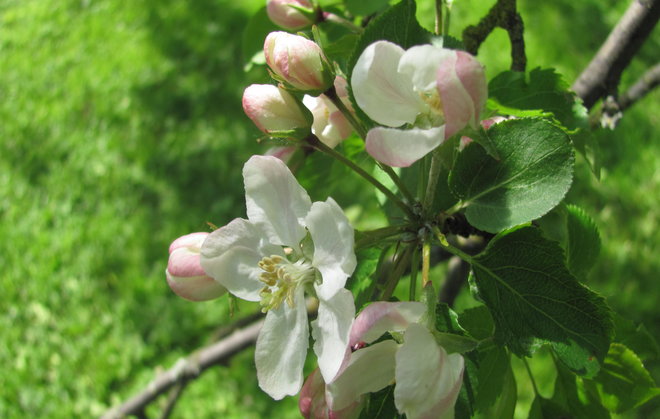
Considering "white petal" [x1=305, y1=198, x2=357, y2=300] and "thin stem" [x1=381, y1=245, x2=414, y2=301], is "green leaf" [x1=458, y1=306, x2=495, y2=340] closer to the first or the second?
"thin stem" [x1=381, y1=245, x2=414, y2=301]

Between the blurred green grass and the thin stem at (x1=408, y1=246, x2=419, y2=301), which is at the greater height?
the thin stem at (x1=408, y1=246, x2=419, y2=301)

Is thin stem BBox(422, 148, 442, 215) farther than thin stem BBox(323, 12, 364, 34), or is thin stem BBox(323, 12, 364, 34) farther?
thin stem BBox(323, 12, 364, 34)

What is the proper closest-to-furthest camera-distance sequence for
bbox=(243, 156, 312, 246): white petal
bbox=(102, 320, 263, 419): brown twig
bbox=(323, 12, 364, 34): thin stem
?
bbox=(243, 156, 312, 246): white petal → bbox=(323, 12, 364, 34): thin stem → bbox=(102, 320, 263, 419): brown twig

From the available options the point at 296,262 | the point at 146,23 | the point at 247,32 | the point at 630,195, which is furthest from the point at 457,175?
the point at 146,23

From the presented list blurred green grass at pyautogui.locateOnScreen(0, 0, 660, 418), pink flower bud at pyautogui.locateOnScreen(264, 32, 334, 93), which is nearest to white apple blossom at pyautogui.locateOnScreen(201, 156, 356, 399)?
pink flower bud at pyautogui.locateOnScreen(264, 32, 334, 93)

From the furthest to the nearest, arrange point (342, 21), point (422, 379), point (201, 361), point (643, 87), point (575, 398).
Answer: point (201, 361) → point (643, 87) → point (342, 21) → point (575, 398) → point (422, 379)

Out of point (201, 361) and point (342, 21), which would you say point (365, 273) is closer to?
point (342, 21)

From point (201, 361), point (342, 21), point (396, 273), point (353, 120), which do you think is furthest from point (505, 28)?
point (201, 361)
